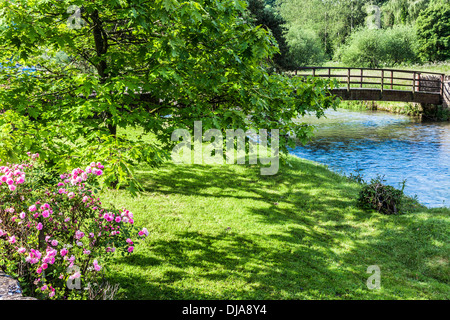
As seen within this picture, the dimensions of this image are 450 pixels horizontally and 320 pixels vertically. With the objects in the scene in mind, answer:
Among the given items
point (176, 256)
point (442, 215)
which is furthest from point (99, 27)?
point (442, 215)

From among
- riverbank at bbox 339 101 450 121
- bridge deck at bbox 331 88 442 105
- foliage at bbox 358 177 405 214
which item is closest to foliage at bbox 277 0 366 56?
riverbank at bbox 339 101 450 121

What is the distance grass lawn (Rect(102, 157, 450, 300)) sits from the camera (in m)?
6.24

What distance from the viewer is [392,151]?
19922 mm

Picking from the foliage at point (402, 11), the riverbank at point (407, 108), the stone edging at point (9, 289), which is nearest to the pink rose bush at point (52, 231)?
the stone edging at point (9, 289)

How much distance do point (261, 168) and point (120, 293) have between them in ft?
27.5

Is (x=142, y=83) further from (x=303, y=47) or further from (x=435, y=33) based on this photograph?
(x=435, y=33)

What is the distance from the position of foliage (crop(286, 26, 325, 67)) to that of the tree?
45946 mm

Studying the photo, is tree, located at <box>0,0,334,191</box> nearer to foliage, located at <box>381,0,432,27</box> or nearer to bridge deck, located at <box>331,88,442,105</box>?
bridge deck, located at <box>331,88,442,105</box>

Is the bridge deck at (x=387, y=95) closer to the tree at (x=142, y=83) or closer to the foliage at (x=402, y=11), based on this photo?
the tree at (x=142, y=83)

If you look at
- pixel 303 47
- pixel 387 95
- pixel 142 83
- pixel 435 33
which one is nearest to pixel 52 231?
pixel 142 83

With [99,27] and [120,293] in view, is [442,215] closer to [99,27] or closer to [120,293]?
[120,293]

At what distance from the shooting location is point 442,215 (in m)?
10.2

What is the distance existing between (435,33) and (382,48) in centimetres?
947

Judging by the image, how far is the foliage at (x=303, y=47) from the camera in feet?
173
